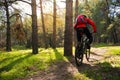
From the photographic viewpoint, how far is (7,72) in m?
10.3


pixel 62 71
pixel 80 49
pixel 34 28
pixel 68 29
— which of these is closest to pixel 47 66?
pixel 62 71

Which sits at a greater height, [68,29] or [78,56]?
[68,29]

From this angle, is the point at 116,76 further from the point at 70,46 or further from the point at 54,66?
the point at 70,46

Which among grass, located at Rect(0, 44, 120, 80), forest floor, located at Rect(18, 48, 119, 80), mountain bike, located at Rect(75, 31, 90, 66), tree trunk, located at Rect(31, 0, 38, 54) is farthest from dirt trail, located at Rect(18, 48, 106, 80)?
tree trunk, located at Rect(31, 0, 38, 54)

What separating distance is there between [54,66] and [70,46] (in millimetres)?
2834

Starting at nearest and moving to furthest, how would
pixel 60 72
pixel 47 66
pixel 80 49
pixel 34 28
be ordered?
pixel 60 72 < pixel 80 49 < pixel 47 66 < pixel 34 28

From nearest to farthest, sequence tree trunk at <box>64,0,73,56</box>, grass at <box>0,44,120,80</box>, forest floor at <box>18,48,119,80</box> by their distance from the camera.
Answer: grass at <box>0,44,120,80</box> < forest floor at <box>18,48,119,80</box> < tree trunk at <box>64,0,73,56</box>

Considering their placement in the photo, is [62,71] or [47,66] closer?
[62,71]

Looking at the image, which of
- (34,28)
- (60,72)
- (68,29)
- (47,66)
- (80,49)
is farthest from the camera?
(34,28)

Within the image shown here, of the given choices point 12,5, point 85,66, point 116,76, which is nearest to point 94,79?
point 116,76

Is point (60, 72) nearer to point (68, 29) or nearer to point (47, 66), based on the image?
point (47, 66)

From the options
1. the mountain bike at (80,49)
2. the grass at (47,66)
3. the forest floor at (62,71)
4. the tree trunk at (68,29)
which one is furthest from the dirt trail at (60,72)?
the tree trunk at (68,29)

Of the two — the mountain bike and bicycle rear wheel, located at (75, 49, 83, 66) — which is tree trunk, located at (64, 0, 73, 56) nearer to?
the mountain bike

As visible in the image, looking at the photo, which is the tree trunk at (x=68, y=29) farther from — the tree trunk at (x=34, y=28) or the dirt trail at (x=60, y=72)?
the tree trunk at (x=34, y=28)
